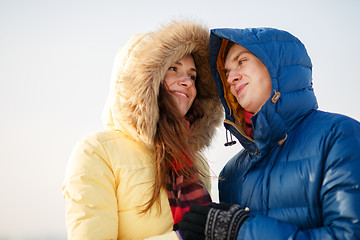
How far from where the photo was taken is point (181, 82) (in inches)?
99.7

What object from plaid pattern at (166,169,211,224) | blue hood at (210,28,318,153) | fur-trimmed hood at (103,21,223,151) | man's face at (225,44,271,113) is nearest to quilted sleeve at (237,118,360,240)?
blue hood at (210,28,318,153)

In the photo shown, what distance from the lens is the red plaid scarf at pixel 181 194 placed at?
201 cm

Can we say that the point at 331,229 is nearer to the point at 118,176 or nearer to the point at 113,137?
the point at 118,176

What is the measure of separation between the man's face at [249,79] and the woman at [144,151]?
1.27ft

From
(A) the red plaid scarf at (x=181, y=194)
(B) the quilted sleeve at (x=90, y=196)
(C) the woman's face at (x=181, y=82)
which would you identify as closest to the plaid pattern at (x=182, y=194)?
(A) the red plaid scarf at (x=181, y=194)

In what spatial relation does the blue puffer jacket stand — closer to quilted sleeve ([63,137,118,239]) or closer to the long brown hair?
the long brown hair

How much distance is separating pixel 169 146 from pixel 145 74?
0.51 meters

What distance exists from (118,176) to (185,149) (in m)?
0.52

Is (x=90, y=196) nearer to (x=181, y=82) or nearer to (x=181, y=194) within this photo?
(x=181, y=194)

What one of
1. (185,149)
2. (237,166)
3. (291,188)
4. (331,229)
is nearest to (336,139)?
(291,188)

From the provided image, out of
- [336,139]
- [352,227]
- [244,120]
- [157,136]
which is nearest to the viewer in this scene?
[352,227]

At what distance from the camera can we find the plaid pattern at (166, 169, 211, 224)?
2010 mm

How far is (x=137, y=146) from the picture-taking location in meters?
2.17

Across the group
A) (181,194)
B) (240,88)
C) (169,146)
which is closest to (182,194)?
(181,194)
